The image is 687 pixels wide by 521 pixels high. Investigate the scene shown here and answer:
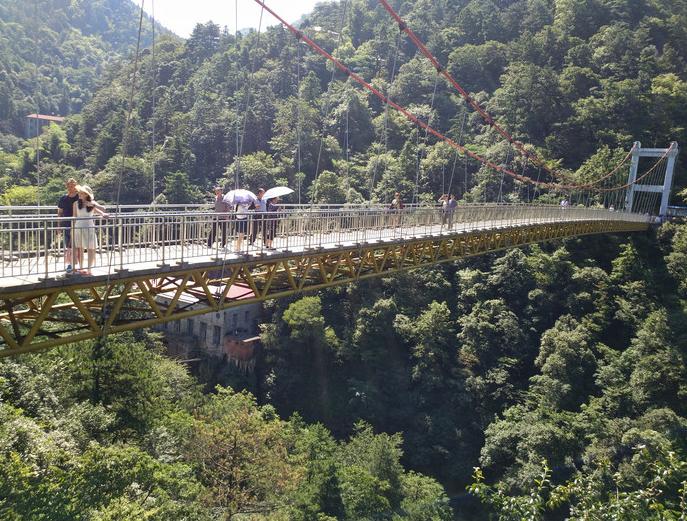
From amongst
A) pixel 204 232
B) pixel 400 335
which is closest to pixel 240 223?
pixel 204 232

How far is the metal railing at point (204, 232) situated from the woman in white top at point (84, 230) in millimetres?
19

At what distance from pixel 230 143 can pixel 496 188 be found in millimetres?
21637

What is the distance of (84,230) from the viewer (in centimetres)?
727

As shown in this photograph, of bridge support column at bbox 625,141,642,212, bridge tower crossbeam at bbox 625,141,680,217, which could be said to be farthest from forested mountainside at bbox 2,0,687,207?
bridge tower crossbeam at bbox 625,141,680,217

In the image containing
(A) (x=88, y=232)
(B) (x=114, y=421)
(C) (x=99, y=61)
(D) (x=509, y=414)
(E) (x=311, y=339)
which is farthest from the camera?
(C) (x=99, y=61)

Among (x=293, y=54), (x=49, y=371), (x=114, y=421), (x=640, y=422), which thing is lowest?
(x=640, y=422)

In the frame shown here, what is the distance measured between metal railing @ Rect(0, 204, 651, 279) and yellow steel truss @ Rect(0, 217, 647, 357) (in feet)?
0.69

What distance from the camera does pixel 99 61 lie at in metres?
82.6

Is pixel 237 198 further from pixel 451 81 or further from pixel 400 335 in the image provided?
pixel 400 335

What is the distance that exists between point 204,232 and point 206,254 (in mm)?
716

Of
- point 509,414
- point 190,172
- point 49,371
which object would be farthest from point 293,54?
point 49,371

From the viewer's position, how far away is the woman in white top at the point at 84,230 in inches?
280

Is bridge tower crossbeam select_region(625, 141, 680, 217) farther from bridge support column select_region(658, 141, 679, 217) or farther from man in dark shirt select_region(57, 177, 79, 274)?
man in dark shirt select_region(57, 177, 79, 274)

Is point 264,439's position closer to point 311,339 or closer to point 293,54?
point 311,339
